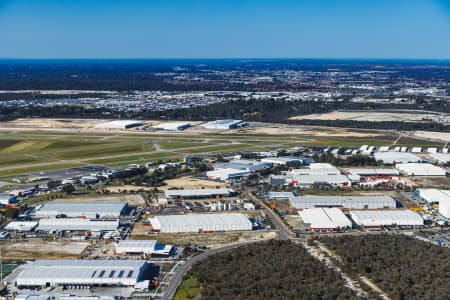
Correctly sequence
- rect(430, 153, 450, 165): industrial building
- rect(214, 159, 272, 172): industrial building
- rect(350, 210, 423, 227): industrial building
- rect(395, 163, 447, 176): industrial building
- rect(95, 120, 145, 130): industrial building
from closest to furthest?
rect(350, 210, 423, 227): industrial building → rect(395, 163, 447, 176): industrial building → rect(214, 159, 272, 172): industrial building → rect(430, 153, 450, 165): industrial building → rect(95, 120, 145, 130): industrial building

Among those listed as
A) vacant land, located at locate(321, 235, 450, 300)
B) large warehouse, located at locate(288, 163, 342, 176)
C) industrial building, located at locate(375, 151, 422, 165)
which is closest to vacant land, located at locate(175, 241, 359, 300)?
vacant land, located at locate(321, 235, 450, 300)

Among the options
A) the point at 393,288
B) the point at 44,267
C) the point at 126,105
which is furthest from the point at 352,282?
the point at 126,105

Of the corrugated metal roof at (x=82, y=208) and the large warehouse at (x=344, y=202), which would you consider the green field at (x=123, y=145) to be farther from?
the large warehouse at (x=344, y=202)

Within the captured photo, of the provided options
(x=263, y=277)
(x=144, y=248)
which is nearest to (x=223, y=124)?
(x=144, y=248)

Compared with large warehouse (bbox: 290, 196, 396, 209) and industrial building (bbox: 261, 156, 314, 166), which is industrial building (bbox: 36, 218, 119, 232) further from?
industrial building (bbox: 261, 156, 314, 166)

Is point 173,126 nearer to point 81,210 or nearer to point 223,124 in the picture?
point 223,124

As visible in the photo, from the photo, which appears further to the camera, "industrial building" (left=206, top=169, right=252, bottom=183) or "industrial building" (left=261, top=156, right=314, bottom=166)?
"industrial building" (left=261, top=156, right=314, bottom=166)
